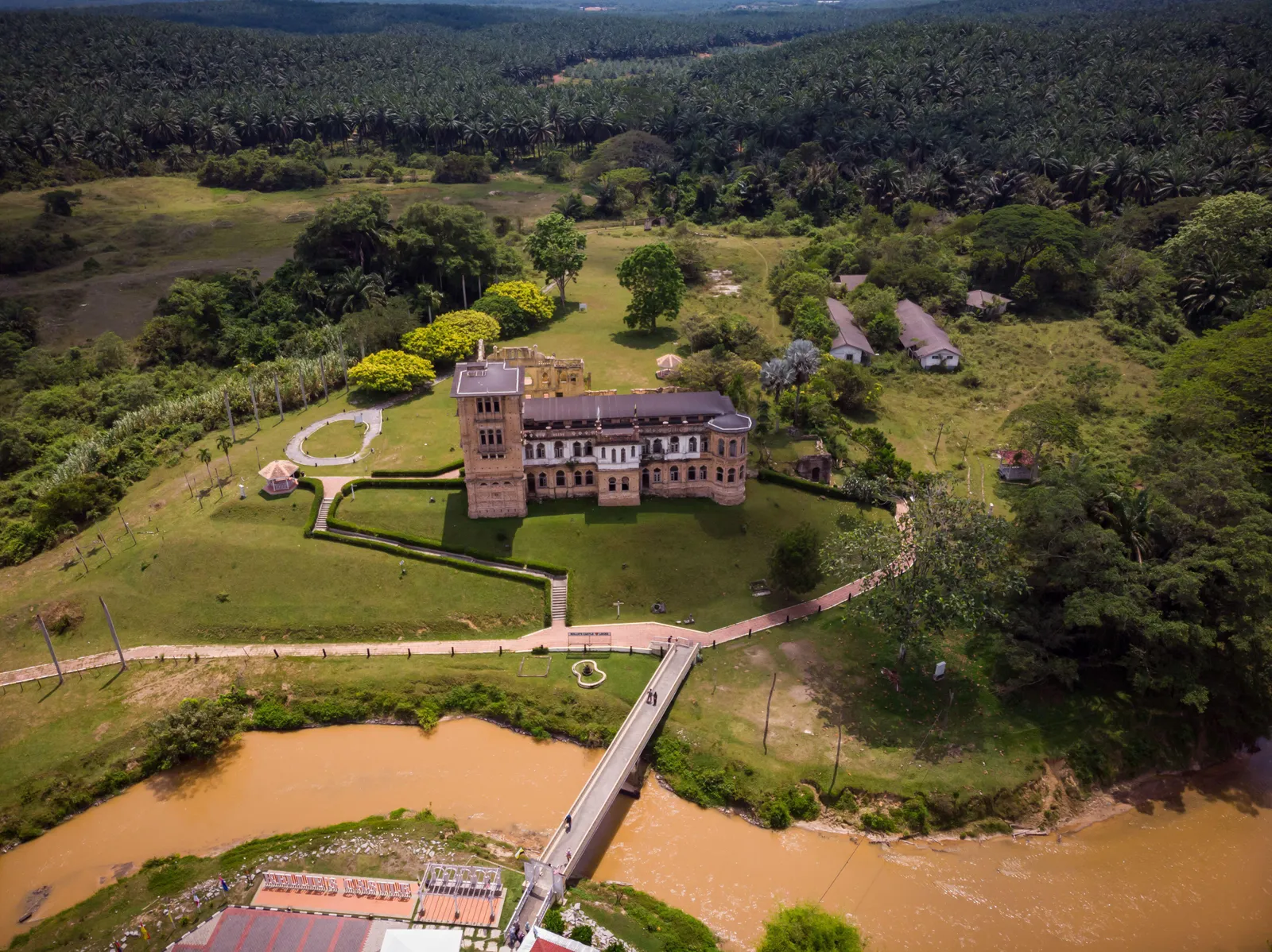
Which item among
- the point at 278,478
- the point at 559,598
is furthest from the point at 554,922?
the point at 278,478

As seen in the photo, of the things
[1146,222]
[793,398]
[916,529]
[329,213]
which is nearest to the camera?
[916,529]

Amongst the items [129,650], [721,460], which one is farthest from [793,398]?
[129,650]

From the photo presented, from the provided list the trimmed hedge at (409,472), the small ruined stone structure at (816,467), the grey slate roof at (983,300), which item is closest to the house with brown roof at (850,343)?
the grey slate roof at (983,300)

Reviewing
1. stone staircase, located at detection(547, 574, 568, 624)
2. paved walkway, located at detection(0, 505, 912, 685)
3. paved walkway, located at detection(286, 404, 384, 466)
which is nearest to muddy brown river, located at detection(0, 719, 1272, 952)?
paved walkway, located at detection(0, 505, 912, 685)

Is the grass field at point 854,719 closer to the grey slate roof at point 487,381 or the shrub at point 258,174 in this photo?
the grey slate roof at point 487,381

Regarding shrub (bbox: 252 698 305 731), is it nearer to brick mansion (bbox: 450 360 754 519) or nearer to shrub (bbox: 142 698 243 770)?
shrub (bbox: 142 698 243 770)

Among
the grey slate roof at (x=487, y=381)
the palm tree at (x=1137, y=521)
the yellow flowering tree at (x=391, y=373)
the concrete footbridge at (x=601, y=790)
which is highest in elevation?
the grey slate roof at (x=487, y=381)

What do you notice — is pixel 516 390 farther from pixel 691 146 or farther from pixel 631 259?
pixel 691 146
